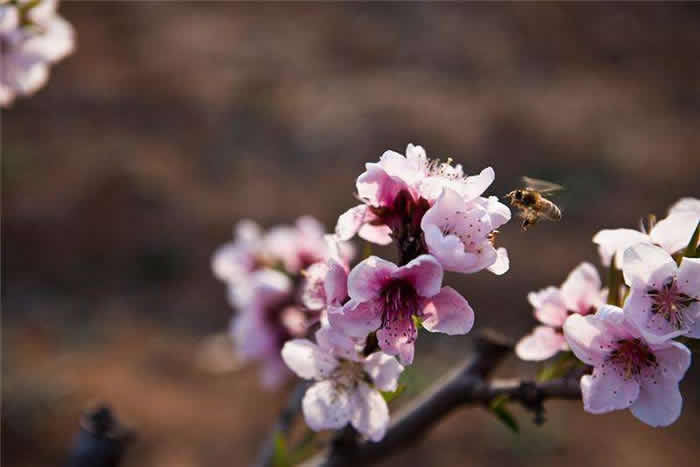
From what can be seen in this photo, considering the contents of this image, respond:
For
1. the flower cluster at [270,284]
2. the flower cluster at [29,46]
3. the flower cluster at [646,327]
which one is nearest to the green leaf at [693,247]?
the flower cluster at [646,327]

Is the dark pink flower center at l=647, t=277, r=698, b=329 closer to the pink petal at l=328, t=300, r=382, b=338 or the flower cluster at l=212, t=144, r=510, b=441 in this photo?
the flower cluster at l=212, t=144, r=510, b=441

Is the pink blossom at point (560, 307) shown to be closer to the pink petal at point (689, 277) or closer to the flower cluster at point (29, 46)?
the pink petal at point (689, 277)

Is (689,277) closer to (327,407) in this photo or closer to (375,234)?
(375,234)

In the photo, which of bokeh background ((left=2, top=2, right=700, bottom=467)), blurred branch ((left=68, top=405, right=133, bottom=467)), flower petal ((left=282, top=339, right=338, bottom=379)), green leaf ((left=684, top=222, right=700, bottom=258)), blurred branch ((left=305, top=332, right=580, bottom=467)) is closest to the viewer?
green leaf ((left=684, top=222, right=700, bottom=258))

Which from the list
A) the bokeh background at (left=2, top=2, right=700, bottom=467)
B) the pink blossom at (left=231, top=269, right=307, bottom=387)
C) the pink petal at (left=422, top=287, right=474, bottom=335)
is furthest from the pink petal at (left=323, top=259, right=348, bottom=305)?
the bokeh background at (left=2, top=2, right=700, bottom=467)

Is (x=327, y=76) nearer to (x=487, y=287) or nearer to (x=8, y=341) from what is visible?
(x=487, y=287)

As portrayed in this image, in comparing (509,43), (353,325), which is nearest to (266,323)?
(353,325)

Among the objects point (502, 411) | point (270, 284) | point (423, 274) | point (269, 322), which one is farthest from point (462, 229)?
point (269, 322)
